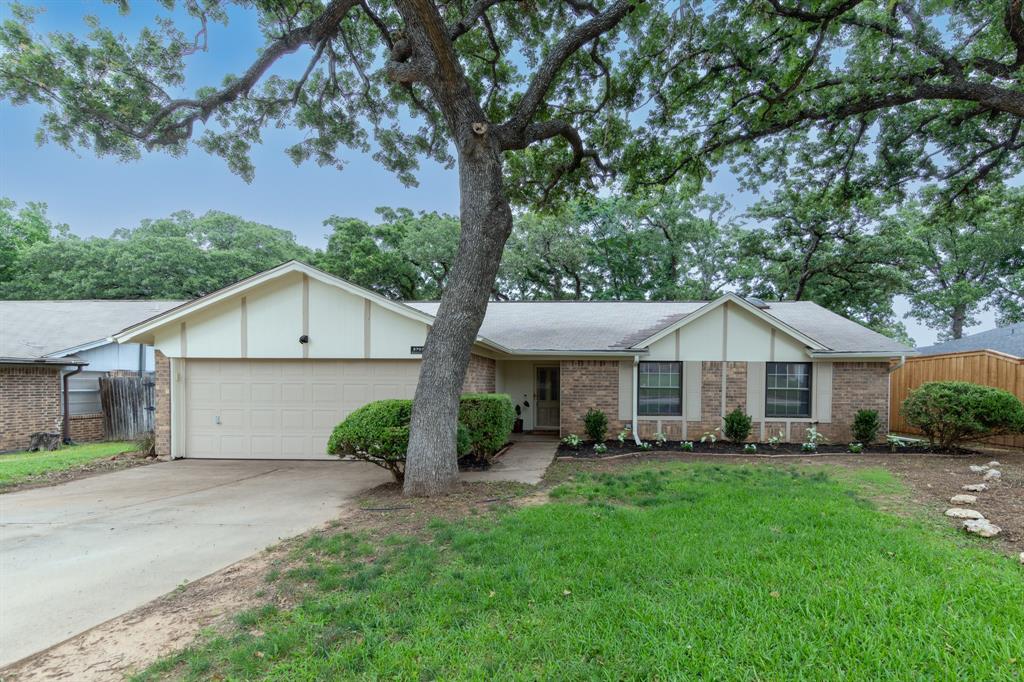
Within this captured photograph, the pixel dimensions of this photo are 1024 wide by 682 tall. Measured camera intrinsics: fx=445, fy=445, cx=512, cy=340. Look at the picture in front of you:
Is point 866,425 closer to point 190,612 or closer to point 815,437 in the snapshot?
point 815,437

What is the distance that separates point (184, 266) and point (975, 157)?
33.1 meters

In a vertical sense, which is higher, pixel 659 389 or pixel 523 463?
pixel 659 389

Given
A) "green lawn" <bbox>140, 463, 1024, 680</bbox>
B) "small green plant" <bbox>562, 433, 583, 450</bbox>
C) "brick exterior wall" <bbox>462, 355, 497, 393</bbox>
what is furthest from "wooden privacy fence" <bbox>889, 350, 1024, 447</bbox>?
"brick exterior wall" <bbox>462, 355, 497, 393</bbox>

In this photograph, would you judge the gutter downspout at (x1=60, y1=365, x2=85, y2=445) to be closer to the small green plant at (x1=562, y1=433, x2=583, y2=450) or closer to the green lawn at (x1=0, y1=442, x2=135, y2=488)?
the green lawn at (x1=0, y1=442, x2=135, y2=488)

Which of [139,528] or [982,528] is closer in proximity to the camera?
Answer: [982,528]

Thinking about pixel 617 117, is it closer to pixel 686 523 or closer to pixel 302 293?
pixel 302 293

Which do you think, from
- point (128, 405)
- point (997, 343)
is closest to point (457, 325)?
point (128, 405)

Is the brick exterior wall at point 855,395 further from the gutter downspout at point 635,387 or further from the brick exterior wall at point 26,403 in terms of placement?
the brick exterior wall at point 26,403

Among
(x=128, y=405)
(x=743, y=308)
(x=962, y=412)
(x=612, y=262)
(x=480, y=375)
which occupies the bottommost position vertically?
(x=128, y=405)

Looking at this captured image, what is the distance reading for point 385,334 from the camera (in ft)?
29.6

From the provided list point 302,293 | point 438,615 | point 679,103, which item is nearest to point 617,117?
point 679,103

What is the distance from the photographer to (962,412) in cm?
933

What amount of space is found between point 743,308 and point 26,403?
18.2m

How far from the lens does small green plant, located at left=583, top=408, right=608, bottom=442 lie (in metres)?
10.8
